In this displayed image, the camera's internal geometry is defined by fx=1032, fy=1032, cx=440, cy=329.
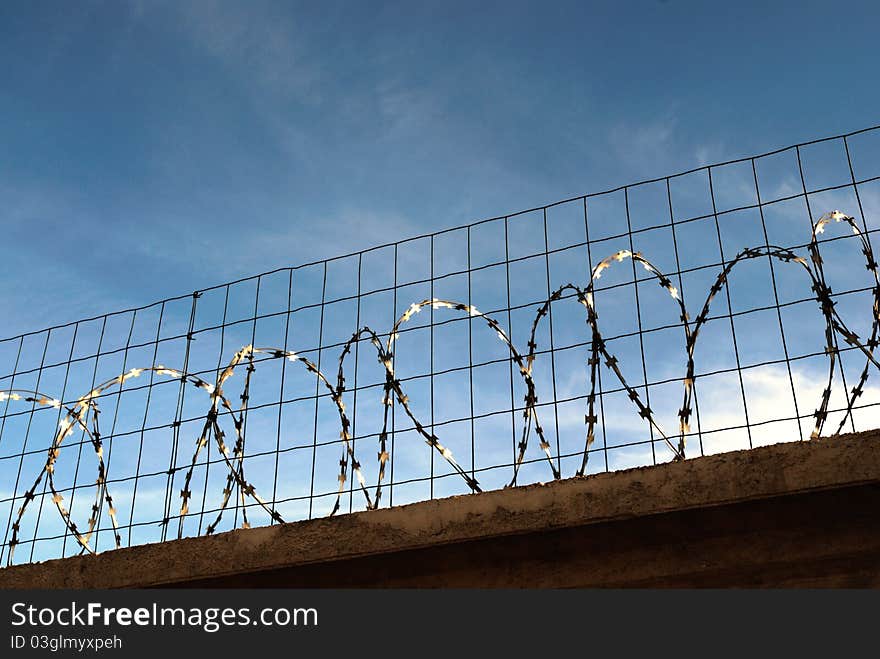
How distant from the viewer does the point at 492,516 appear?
6117 mm

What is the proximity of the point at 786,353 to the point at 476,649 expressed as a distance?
8.30 feet

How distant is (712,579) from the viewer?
19.1 ft

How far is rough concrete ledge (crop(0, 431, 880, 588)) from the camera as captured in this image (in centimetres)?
545

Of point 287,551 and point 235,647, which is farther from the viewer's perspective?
point 287,551

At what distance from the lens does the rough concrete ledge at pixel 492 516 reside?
215 inches

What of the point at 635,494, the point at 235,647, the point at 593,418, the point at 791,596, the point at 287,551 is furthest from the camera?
the point at 287,551

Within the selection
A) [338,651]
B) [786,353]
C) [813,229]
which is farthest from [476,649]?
[813,229]

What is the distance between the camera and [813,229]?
642 cm

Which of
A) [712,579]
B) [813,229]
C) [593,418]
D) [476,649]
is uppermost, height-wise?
[813,229]

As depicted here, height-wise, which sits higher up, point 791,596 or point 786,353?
point 786,353

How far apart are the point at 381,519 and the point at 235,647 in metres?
1.36

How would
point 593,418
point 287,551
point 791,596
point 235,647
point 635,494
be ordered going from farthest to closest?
point 287,551
point 593,418
point 635,494
point 235,647
point 791,596

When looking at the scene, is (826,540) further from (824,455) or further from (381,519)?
(381,519)

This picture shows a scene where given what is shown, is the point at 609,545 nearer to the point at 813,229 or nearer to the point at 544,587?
the point at 544,587
